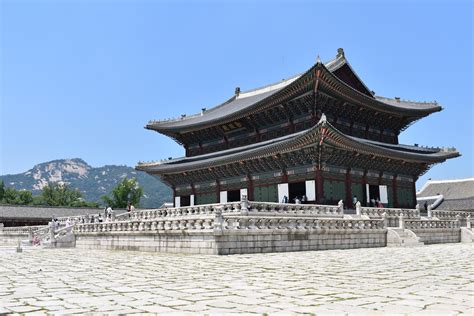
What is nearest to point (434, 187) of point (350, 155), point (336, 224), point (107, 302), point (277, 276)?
point (350, 155)

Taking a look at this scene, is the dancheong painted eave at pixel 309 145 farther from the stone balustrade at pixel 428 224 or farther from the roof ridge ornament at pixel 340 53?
the roof ridge ornament at pixel 340 53

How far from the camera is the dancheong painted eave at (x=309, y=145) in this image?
27.9 m

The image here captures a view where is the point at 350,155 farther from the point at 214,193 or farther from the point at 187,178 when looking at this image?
the point at 187,178

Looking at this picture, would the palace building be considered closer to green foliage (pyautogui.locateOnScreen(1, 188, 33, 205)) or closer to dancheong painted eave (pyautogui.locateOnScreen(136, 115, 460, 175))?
dancheong painted eave (pyautogui.locateOnScreen(136, 115, 460, 175))

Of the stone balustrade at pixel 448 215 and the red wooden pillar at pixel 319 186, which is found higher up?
→ the red wooden pillar at pixel 319 186

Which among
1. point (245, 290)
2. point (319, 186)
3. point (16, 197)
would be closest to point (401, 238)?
point (319, 186)

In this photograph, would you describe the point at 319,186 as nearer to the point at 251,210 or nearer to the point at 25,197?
the point at 251,210

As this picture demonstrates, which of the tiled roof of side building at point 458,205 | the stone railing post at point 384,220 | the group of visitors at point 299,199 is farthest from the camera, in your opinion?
the tiled roof of side building at point 458,205

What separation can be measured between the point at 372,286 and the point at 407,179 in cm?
3044

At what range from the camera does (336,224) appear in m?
21.3

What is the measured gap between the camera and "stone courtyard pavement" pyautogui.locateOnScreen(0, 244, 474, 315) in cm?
644

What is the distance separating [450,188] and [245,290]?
54.7m

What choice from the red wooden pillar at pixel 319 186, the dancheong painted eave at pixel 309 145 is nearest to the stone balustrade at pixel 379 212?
the red wooden pillar at pixel 319 186

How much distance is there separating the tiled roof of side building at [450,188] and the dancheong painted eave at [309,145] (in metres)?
19.0
